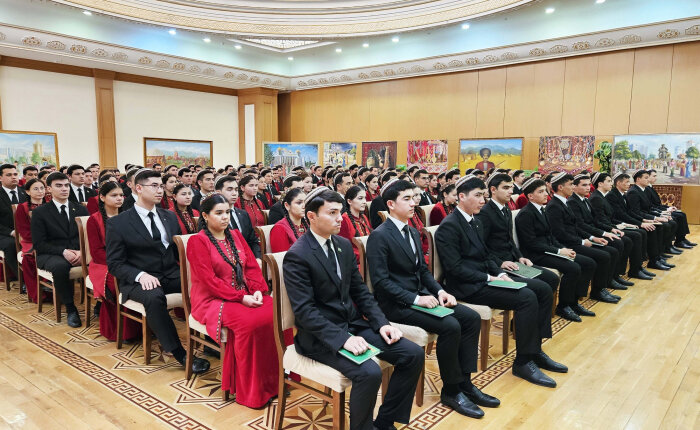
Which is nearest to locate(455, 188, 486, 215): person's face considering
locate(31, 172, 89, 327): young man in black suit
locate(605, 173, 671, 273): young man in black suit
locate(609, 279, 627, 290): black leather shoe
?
locate(609, 279, 627, 290): black leather shoe

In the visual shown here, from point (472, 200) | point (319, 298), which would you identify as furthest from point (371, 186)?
point (319, 298)

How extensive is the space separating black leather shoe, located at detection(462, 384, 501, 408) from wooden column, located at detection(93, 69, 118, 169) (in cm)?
1318

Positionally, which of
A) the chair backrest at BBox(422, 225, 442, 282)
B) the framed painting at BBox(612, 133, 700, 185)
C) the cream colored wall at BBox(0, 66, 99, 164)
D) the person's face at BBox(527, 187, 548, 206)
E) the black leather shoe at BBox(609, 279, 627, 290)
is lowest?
the black leather shoe at BBox(609, 279, 627, 290)

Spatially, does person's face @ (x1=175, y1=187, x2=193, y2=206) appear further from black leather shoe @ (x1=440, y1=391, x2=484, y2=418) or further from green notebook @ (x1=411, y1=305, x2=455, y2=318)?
black leather shoe @ (x1=440, y1=391, x2=484, y2=418)

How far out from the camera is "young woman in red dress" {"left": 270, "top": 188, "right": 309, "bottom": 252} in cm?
366

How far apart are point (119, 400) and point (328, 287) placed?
1.63 meters

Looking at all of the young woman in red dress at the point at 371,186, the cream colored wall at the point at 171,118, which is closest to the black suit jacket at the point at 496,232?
the young woman in red dress at the point at 371,186

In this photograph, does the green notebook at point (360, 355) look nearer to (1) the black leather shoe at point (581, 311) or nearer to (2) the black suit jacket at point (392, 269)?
(2) the black suit jacket at point (392, 269)

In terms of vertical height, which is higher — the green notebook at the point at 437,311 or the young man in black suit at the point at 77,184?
the young man in black suit at the point at 77,184

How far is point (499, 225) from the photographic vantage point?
12.7ft

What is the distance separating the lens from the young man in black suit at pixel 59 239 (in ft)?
13.4

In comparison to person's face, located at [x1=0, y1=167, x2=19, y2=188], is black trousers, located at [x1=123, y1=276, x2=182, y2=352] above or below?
below

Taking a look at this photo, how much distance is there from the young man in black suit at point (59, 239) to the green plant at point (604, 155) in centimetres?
1064

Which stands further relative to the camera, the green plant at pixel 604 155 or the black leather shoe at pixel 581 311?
the green plant at pixel 604 155
